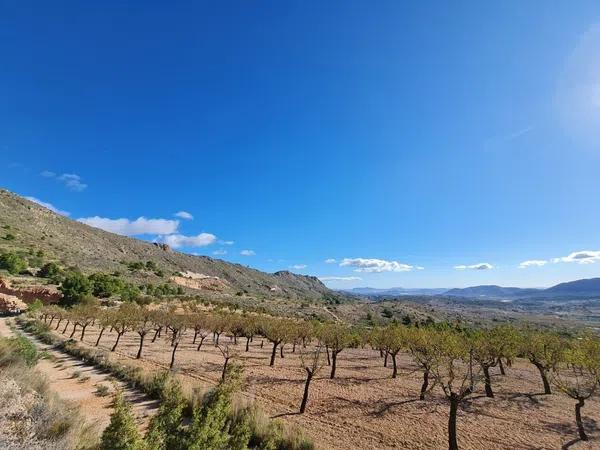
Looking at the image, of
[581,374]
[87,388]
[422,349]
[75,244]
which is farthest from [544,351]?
[75,244]

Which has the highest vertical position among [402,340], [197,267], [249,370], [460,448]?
[197,267]

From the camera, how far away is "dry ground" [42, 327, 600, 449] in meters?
18.1

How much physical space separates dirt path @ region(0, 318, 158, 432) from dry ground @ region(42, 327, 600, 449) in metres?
4.10

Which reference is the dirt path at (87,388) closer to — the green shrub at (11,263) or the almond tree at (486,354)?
the almond tree at (486,354)

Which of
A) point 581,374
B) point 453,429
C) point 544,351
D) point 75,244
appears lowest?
point 453,429

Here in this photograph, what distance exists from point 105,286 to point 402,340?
54.4 metres

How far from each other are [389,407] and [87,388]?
1896 centimetres

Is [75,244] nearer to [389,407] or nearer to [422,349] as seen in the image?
[422,349]

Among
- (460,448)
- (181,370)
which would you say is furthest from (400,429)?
(181,370)

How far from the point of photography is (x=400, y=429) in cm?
1908

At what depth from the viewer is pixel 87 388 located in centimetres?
2133

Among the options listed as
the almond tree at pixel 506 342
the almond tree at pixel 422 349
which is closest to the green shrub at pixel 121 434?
the almond tree at pixel 422 349

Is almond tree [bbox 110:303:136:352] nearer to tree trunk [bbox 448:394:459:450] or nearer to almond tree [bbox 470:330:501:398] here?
tree trunk [bbox 448:394:459:450]

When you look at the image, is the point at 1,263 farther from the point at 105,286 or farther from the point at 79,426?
the point at 79,426
